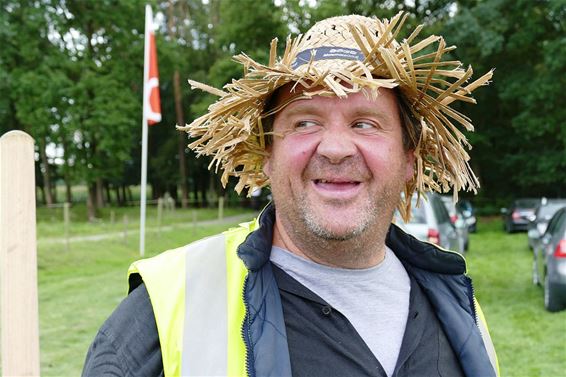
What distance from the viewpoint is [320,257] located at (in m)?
2.02

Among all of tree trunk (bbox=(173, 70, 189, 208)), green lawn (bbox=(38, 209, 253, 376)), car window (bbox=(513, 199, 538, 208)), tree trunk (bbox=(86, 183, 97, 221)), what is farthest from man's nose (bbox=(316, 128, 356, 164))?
tree trunk (bbox=(173, 70, 189, 208))

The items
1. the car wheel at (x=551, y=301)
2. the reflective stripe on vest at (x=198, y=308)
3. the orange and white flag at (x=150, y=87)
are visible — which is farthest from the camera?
the orange and white flag at (x=150, y=87)

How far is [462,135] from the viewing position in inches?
93.6

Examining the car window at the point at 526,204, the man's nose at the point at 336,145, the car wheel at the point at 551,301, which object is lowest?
the car wheel at the point at 551,301

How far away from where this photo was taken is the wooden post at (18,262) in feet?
4.51

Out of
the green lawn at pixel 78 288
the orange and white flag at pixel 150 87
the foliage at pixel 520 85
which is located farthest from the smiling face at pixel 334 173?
the foliage at pixel 520 85

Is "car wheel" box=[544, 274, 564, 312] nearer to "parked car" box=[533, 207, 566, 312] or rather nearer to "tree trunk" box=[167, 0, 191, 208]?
"parked car" box=[533, 207, 566, 312]

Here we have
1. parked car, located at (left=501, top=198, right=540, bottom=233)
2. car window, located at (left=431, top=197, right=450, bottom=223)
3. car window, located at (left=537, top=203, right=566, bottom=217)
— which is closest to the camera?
car window, located at (left=431, top=197, right=450, bottom=223)

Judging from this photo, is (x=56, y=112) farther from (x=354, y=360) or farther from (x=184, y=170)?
(x=354, y=360)

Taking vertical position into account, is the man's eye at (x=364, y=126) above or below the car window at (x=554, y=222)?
above

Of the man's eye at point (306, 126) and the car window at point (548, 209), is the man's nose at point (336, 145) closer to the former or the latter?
the man's eye at point (306, 126)

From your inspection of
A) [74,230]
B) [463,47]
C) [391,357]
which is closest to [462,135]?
[391,357]

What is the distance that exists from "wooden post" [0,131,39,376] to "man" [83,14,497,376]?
0.23 m

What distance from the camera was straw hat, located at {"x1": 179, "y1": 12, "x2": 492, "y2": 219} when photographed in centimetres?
198
